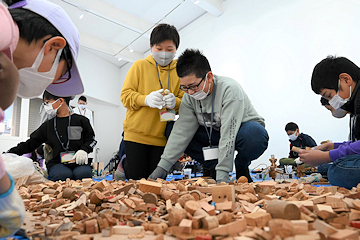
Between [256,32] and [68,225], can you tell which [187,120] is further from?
[256,32]

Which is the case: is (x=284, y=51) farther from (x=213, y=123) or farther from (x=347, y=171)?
(x=347, y=171)

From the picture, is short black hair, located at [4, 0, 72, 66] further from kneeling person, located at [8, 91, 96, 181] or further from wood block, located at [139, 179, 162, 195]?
kneeling person, located at [8, 91, 96, 181]

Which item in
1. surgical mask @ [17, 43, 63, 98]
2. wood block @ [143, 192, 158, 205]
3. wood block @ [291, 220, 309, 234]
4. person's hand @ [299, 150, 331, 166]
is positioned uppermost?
surgical mask @ [17, 43, 63, 98]

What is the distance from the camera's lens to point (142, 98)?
1704mm

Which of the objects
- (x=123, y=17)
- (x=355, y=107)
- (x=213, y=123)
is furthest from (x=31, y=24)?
(x=123, y=17)

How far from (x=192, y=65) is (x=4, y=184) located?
125 centimetres

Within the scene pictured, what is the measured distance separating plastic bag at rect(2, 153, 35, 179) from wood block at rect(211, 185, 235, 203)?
1.44 metres

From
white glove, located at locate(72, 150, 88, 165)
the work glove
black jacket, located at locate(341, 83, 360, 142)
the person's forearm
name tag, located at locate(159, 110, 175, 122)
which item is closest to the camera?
the person's forearm

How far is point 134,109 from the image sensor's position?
5.95 ft

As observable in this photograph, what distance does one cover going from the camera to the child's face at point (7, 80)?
1.58 feet

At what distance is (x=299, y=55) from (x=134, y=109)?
3303mm

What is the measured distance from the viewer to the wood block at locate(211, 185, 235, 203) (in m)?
0.80

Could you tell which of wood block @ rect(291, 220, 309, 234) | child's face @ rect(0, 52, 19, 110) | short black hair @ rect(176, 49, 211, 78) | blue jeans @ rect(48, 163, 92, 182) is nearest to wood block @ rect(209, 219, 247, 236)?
wood block @ rect(291, 220, 309, 234)

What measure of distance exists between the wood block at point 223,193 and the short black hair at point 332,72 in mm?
937
